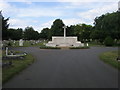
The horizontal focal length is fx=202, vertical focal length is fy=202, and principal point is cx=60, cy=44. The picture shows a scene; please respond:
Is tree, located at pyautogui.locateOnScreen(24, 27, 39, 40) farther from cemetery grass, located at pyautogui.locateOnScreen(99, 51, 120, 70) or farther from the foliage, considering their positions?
cemetery grass, located at pyautogui.locateOnScreen(99, 51, 120, 70)

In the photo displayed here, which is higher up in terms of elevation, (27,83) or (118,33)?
(118,33)

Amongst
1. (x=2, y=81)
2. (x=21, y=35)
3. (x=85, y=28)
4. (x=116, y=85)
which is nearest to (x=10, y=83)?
(x=2, y=81)

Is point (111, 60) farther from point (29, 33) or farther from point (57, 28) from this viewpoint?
point (29, 33)

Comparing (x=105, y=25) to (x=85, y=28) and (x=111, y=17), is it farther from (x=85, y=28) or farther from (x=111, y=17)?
(x=85, y=28)

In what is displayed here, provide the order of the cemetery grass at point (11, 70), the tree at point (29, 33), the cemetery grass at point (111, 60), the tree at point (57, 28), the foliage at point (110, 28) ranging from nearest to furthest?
the cemetery grass at point (11, 70), the cemetery grass at point (111, 60), the foliage at point (110, 28), the tree at point (57, 28), the tree at point (29, 33)

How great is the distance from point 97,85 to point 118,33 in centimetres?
5182

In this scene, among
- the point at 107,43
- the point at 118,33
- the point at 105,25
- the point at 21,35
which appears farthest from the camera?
the point at 21,35

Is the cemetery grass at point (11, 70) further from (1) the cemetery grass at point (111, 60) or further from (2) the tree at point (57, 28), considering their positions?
(2) the tree at point (57, 28)

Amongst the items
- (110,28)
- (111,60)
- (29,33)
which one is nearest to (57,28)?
(29,33)

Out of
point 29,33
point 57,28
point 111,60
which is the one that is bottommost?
point 111,60

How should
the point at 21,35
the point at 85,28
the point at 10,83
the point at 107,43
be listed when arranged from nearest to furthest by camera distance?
the point at 10,83 < the point at 107,43 < the point at 85,28 < the point at 21,35

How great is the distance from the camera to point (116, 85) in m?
7.84

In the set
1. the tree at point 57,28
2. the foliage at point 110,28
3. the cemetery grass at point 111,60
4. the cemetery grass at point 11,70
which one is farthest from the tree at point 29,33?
the cemetery grass at point 11,70

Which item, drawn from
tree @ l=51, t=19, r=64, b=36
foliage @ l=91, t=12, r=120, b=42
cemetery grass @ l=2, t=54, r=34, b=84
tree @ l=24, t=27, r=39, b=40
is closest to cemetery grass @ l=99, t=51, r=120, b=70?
cemetery grass @ l=2, t=54, r=34, b=84
